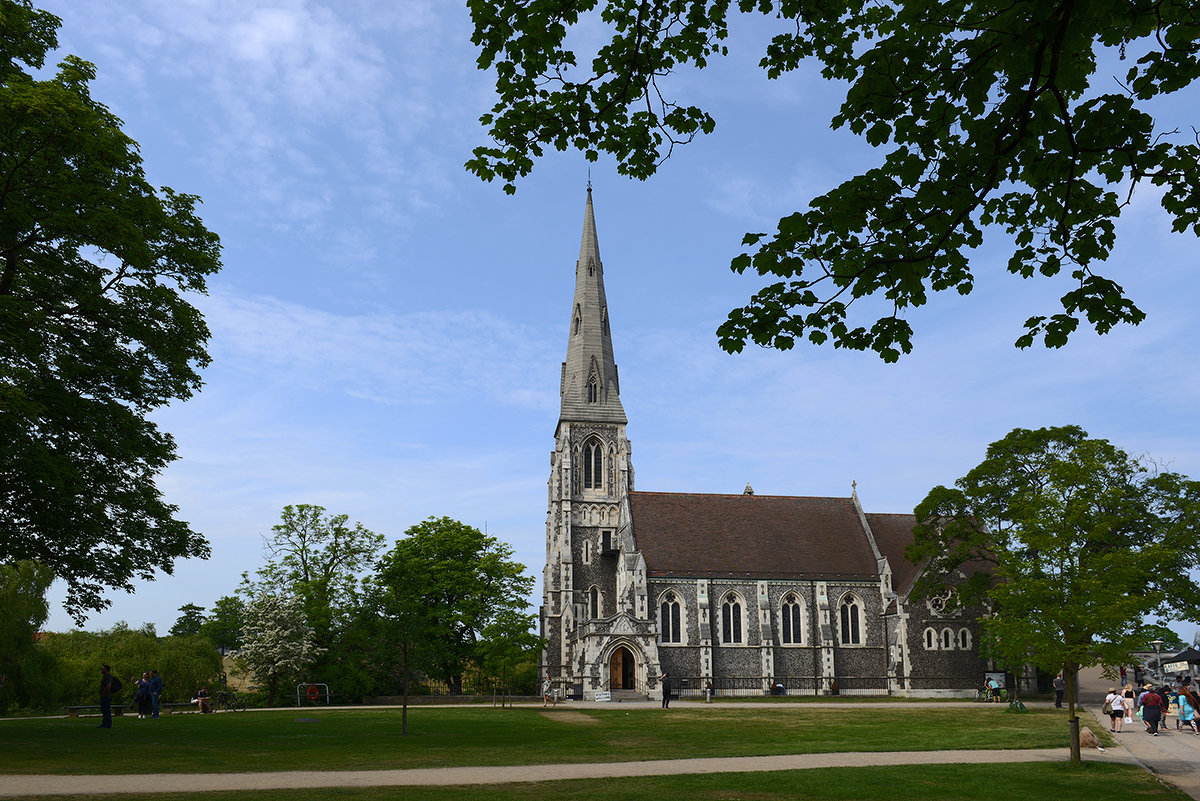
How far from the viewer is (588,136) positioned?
9.04 metres

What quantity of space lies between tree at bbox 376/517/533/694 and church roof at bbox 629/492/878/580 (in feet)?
26.9

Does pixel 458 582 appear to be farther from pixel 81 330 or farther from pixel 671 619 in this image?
pixel 81 330

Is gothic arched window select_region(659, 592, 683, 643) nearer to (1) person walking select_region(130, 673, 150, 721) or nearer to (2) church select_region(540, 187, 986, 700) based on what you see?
(2) church select_region(540, 187, 986, 700)

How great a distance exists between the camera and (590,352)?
5997 centimetres

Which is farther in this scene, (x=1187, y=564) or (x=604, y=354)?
(x=604, y=354)

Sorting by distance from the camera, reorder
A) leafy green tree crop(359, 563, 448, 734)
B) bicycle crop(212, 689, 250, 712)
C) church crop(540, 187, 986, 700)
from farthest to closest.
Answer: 1. church crop(540, 187, 986, 700)
2. bicycle crop(212, 689, 250, 712)
3. leafy green tree crop(359, 563, 448, 734)

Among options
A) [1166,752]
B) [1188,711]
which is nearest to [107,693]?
[1166,752]

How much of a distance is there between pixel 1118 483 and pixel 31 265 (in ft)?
130

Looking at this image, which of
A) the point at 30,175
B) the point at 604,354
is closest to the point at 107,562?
the point at 30,175

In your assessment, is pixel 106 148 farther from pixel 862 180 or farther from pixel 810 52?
pixel 862 180

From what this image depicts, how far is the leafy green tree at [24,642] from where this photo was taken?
1228 inches

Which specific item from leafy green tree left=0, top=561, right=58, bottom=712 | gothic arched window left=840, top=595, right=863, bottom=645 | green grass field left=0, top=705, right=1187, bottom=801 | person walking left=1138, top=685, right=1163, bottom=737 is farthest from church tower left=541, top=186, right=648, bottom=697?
person walking left=1138, top=685, right=1163, bottom=737

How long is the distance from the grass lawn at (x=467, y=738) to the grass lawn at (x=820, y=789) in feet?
10.1

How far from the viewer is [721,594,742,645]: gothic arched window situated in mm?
48688
